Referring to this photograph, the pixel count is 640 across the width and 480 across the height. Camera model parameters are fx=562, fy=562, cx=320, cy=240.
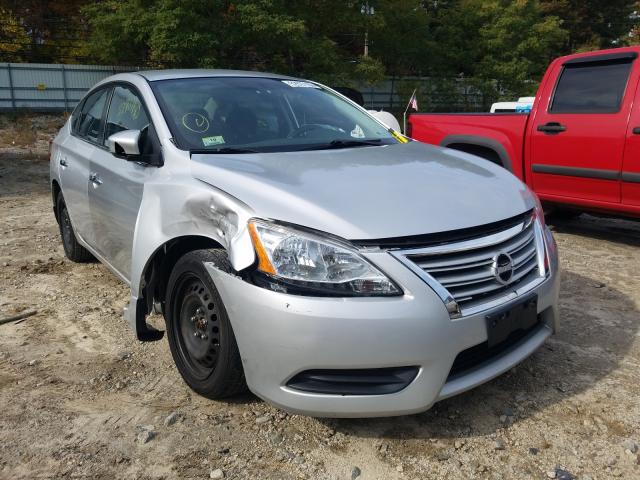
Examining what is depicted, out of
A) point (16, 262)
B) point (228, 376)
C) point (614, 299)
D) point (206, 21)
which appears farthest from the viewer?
point (206, 21)

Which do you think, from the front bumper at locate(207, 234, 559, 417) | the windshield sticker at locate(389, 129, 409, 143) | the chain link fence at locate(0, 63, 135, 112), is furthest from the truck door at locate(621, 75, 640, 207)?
the chain link fence at locate(0, 63, 135, 112)

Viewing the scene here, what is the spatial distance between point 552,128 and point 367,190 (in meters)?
3.90

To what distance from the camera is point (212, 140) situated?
3.03 m

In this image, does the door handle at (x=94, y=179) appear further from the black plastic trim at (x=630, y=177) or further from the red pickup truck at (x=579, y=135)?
the black plastic trim at (x=630, y=177)

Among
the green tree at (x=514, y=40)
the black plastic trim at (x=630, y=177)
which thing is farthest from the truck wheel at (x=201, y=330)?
the green tree at (x=514, y=40)

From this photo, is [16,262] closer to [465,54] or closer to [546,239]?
[546,239]

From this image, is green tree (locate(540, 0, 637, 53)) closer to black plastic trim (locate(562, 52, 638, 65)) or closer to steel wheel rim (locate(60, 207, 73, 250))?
black plastic trim (locate(562, 52, 638, 65))

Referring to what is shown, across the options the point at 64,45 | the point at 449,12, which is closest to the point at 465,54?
the point at 449,12

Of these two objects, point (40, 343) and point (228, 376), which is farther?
point (40, 343)

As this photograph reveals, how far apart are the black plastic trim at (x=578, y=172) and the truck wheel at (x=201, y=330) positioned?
416cm

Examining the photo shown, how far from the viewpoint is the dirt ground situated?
90.0 inches

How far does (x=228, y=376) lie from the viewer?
248 cm

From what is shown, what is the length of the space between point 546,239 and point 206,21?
2128 centimetres

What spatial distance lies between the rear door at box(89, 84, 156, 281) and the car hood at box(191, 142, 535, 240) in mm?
548
